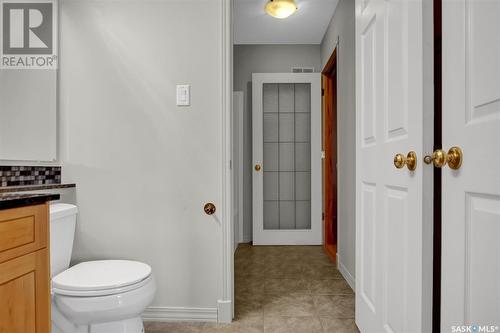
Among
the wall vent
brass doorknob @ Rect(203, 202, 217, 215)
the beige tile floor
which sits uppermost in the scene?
the wall vent

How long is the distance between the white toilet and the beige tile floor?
0.44 metres

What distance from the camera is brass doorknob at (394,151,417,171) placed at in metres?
1.13

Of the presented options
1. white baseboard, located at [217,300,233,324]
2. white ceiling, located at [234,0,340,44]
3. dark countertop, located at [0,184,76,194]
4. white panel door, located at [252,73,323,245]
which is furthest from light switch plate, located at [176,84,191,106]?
white panel door, located at [252,73,323,245]

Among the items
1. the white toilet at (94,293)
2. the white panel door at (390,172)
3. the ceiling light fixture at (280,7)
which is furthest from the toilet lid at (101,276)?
the ceiling light fixture at (280,7)

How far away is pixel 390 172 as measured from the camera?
1359mm

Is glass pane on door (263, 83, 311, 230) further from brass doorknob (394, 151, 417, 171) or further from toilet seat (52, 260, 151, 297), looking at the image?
brass doorknob (394, 151, 417, 171)

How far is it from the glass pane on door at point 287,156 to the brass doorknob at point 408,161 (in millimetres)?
2843

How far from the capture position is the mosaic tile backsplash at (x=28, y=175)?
177 centimetres

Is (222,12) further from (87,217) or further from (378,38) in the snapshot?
(87,217)

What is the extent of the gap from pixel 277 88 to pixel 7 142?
2.91 m
